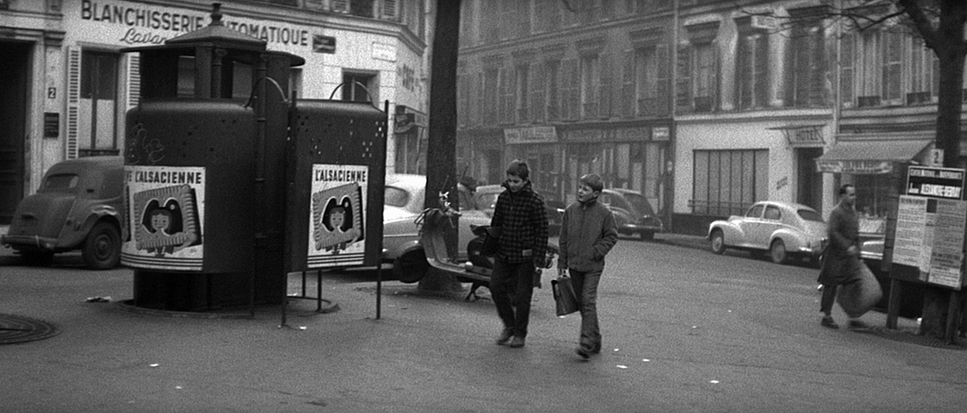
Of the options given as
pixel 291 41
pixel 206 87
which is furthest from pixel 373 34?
pixel 206 87

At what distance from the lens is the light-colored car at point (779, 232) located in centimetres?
2883

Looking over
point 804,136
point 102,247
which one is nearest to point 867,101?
point 804,136

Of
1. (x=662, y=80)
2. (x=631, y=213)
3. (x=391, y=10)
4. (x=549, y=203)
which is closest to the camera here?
(x=391, y=10)

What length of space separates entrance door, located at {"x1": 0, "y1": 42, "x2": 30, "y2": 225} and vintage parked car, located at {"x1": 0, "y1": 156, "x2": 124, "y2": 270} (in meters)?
7.74

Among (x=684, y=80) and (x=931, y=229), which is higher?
(x=684, y=80)

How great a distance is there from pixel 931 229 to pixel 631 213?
77.0 feet

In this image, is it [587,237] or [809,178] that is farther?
[809,178]

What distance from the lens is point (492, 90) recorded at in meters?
56.5

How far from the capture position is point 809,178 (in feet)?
128

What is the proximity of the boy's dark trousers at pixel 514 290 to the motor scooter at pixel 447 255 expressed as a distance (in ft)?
10.7

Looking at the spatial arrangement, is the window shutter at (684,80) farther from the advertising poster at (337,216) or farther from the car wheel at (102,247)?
the advertising poster at (337,216)

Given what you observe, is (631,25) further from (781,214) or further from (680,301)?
(680,301)

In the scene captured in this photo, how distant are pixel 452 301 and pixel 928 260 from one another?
5.59m

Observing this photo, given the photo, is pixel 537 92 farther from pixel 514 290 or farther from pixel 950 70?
pixel 514 290
